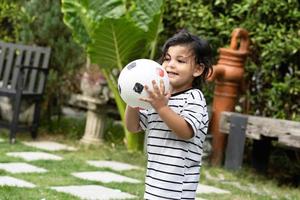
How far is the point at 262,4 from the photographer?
631cm

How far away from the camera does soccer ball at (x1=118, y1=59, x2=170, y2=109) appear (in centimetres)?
257

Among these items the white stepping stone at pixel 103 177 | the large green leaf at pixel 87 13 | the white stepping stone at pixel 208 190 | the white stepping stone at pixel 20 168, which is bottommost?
the white stepping stone at pixel 20 168

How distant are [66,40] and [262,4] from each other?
230 cm

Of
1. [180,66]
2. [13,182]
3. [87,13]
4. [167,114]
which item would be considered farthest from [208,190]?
[167,114]

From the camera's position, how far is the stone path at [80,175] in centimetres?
461

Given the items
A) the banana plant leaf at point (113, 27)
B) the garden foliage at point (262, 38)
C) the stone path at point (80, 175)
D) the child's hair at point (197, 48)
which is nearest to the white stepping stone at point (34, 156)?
the stone path at point (80, 175)

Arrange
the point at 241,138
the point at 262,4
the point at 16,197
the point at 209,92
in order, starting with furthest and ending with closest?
the point at 209,92 < the point at 262,4 < the point at 241,138 < the point at 16,197

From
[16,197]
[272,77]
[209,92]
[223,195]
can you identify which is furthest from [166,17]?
[16,197]

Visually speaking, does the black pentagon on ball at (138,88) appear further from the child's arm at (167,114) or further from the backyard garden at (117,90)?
the backyard garden at (117,90)

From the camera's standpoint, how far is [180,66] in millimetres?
2775

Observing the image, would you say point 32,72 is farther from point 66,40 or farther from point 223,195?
point 223,195

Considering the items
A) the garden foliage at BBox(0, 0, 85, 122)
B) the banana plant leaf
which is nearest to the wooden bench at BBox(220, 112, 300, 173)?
the banana plant leaf

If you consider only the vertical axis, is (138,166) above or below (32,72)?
below

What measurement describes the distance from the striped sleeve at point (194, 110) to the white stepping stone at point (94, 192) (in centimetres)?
185
